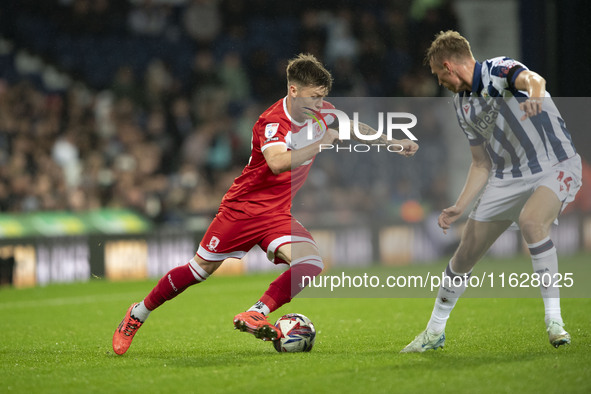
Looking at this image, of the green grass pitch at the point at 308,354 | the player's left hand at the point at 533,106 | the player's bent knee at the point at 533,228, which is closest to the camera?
the green grass pitch at the point at 308,354

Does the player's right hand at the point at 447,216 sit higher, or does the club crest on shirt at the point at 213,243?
the player's right hand at the point at 447,216

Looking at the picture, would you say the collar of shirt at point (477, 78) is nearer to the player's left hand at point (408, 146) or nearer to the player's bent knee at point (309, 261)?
the player's left hand at point (408, 146)

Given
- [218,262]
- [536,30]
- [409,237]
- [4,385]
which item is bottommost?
[409,237]

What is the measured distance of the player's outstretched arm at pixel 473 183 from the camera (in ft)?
19.4

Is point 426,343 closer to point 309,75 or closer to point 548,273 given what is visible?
point 548,273

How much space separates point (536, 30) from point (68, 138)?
25.1 feet

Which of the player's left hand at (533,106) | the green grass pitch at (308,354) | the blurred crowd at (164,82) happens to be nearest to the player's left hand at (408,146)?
the player's left hand at (533,106)

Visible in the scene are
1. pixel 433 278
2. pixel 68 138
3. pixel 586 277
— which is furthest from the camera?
pixel 68 138

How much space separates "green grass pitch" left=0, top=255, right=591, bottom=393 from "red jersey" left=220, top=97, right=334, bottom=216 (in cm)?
104

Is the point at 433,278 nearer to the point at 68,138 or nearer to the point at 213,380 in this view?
the point at 213,380

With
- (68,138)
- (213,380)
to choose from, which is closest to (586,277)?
(213,380)

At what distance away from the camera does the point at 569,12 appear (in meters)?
12.1

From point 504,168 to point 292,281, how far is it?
164 centimetres

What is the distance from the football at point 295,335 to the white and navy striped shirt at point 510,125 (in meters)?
1.70
